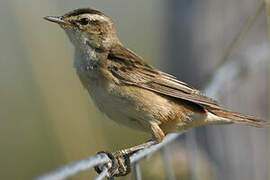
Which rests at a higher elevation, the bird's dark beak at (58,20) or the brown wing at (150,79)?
the bird's dark beak at (58,20)

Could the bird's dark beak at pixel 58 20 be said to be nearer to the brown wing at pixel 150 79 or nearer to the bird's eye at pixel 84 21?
the bird's eye at pixel 84 21

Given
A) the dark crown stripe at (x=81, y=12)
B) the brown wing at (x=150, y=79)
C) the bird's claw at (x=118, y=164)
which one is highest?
the dark crown stripe at (x=81, y=12)

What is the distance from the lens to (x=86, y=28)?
351 centimetres

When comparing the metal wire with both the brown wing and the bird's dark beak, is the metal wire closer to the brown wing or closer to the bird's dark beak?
the brown wing

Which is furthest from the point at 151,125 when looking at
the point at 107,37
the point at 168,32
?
the point at 168,32

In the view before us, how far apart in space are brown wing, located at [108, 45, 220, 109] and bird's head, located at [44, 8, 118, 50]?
14cm

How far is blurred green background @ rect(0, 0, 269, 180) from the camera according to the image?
379 cm

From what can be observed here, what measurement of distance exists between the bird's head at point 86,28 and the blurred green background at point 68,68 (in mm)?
321

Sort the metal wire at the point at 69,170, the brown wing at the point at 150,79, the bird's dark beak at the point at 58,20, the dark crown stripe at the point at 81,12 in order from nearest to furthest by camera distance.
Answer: the metal wire at the point at 69,170 < the brown wing at the point at 150,79 < the bird's dark beak at the point at 58,20 < the dark crown stripe at the point at 81,12

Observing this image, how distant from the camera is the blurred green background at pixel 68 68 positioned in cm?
379

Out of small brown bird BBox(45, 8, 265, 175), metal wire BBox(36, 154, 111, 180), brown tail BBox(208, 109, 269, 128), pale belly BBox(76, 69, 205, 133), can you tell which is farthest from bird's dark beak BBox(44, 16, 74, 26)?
metal wire BBox(36, 154, 111, 180)

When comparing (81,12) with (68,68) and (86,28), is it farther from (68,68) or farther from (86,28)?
(68,68)

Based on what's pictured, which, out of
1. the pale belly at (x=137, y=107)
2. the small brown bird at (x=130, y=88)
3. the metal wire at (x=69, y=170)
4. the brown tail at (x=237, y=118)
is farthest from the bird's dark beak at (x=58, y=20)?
the metal wire at (x=69, y=170)

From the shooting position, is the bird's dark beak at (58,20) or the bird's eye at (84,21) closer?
the bird's dark beak at (58,20)
